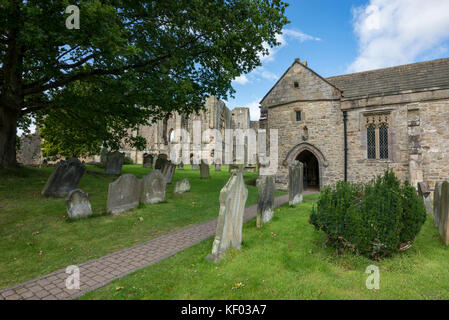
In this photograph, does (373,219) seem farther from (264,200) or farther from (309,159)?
(309,159)

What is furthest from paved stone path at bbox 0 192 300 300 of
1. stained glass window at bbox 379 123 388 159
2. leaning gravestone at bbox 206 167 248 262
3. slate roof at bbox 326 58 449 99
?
slate roof at bbox 326 58 449 99

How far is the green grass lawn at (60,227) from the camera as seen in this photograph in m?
4.15

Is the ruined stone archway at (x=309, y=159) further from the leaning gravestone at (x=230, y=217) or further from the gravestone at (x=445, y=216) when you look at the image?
the leaning gravestone at (x=230, y=217)

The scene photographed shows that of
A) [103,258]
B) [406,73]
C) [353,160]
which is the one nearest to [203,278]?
[103,258]

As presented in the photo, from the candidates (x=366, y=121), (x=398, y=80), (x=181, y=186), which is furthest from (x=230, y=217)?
(x=398, y=80)

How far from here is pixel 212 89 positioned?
10750 mm

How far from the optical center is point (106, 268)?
12.7 feet

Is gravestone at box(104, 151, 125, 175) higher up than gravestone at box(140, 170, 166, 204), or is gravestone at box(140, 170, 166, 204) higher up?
gravestone at box(104, 151, 125, 175)

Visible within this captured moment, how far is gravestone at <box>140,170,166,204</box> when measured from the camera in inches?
330

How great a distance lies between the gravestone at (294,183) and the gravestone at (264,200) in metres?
2.33

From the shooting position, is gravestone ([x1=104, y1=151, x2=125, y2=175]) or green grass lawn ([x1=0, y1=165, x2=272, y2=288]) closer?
green grass lawn ([x1=0, y1=165, x2=272, y2=288])

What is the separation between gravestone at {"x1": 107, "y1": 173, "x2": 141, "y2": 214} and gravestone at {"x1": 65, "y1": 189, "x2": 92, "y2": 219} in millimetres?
627

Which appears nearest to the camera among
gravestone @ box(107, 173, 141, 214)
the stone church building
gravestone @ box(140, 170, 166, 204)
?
gravestone @ box(107, 173, 141, 214)

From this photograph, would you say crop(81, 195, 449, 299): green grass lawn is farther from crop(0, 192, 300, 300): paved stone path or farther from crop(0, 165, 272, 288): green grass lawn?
crop(0, 165, 272, 288): green grass lawn
